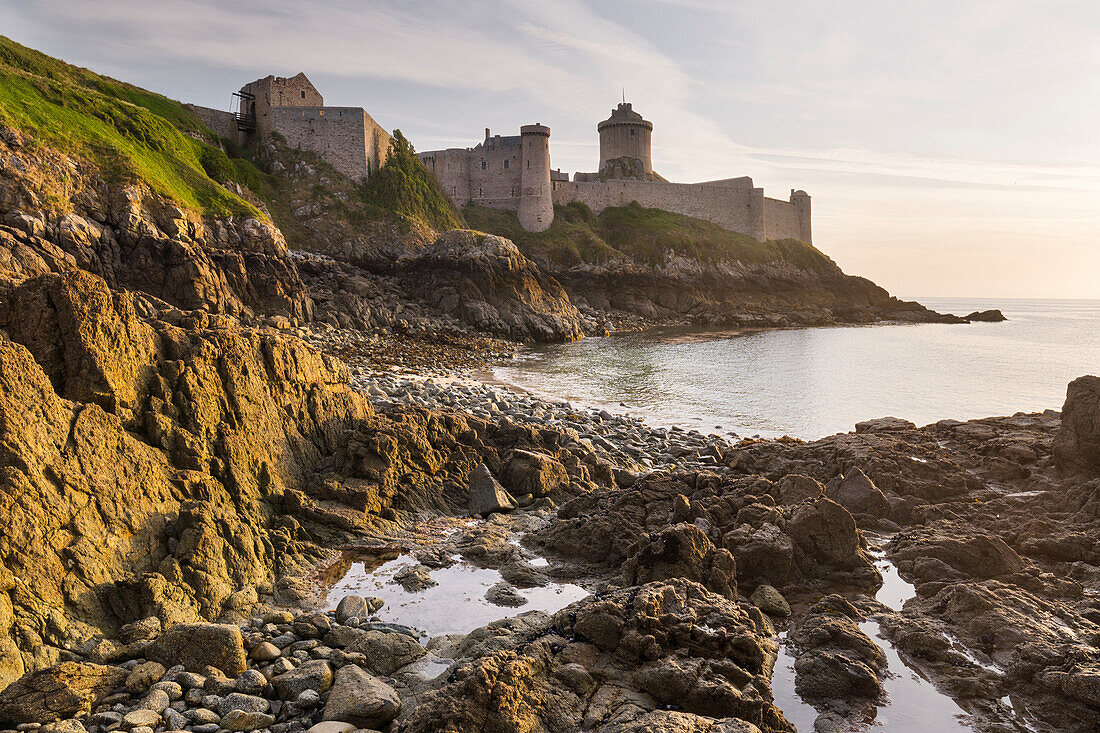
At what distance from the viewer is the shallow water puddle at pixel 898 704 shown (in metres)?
5.22

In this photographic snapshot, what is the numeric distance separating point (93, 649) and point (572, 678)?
13.9 ft

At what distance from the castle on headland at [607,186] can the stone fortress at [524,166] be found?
0.38 ft

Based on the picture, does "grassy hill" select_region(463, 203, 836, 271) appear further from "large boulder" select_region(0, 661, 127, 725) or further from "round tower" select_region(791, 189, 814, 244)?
"large boulder" select_region(0, 661, 127, 725)

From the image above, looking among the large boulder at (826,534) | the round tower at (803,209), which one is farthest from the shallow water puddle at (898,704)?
the round tower at (803,209)

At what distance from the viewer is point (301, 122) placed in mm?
52688

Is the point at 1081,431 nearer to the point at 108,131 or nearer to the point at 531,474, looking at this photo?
the point at 531,474

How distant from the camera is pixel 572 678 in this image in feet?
16.4

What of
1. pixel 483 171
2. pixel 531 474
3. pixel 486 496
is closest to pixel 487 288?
pixel 483 171

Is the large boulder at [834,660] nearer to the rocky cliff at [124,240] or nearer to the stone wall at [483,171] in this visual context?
the rocky cliff at [124,240]

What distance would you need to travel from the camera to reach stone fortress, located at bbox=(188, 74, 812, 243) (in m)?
52.8

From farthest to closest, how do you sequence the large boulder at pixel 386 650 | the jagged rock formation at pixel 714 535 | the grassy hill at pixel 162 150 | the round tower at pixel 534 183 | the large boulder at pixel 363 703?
the round tower at pixel 534 183 < the grassy hill at pixel 162 150 < the jagged rock formation at pixel 714 535 < the large boulder at pixel 386 650 < the large boulder at pixel 363 703

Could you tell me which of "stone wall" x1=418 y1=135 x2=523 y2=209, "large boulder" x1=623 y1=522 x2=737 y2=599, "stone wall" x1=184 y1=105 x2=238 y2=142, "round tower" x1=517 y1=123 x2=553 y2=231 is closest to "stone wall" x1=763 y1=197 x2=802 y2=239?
"round tower" x1=517 y1=123 x2=553 y2=231

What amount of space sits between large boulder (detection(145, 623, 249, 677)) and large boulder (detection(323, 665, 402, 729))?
992 mm

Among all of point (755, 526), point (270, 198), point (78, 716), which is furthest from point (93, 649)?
point (270, 198)
